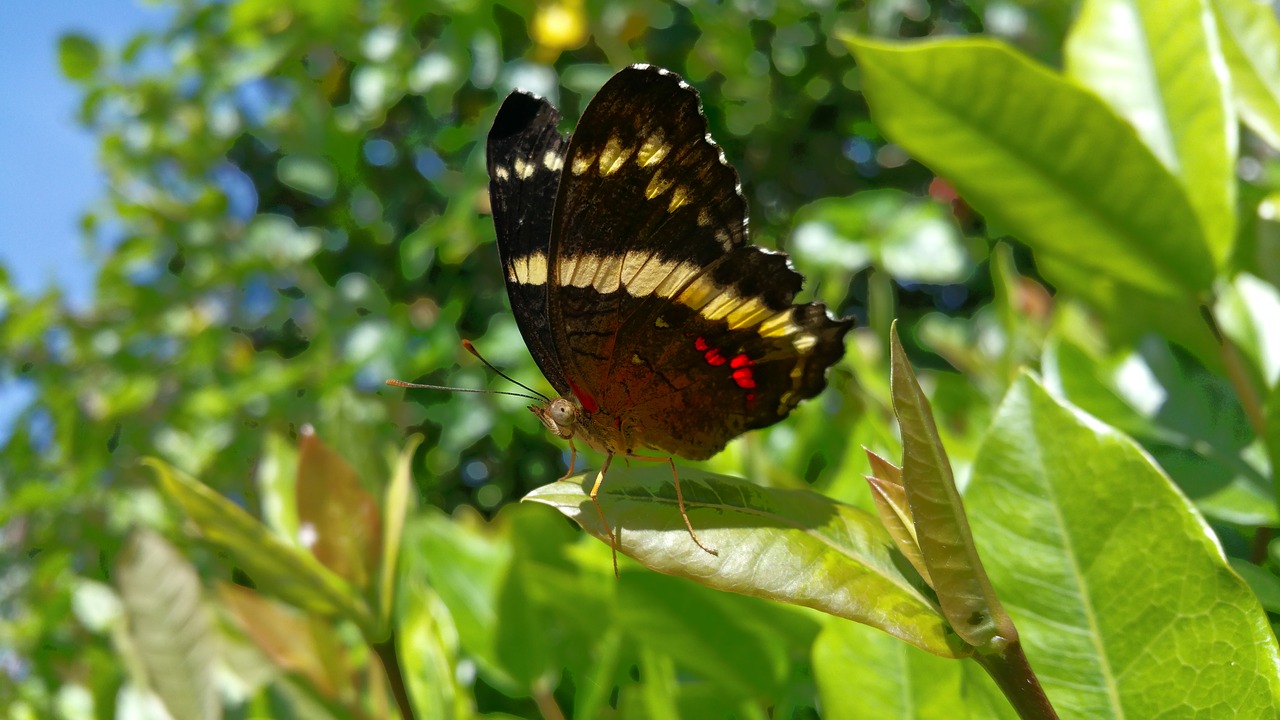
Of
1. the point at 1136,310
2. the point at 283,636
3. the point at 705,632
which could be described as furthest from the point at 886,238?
the point at 283,636

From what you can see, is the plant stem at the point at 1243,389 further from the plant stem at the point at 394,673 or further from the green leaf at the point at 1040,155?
the plant stem at the point at 394,673

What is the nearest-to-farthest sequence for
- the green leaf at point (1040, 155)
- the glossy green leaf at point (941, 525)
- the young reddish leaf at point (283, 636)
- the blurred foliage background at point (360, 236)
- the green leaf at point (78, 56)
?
the glossy green leaf at point (941, 525)
the green leaf at point (1040, 155)
the young reddish leaf at point (283, 636)
the blurred foliage background at point (360, 236)
the green leaf at point (78, 56)

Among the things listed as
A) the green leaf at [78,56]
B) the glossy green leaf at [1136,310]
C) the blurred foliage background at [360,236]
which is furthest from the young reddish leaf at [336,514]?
the green leaf at [78,56]

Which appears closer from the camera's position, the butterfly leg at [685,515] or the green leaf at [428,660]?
the butterfly leg at [685,515]

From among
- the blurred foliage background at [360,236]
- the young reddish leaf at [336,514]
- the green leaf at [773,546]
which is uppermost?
the green leaf at [773,546]

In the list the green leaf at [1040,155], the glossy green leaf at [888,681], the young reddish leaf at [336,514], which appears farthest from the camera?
the young reddish leaf at [336,514]

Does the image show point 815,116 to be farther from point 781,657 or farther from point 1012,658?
point 1012,658

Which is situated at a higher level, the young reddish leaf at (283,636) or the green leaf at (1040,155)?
the green leaf at (1040,155)
